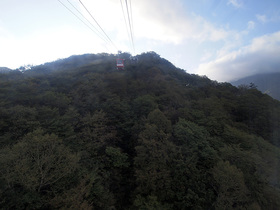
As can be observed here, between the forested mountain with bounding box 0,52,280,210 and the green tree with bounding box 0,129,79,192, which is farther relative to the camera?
the forested mountain with bounding box 0,52,280,210

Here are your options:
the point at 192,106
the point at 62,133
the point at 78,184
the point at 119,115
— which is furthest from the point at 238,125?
the point at 62,133

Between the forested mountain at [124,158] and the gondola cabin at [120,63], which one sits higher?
the gondola cabin at [120,63]

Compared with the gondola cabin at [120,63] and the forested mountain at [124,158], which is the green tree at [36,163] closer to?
the forested mountain at [124,158]

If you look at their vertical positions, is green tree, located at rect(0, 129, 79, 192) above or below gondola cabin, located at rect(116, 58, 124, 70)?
below

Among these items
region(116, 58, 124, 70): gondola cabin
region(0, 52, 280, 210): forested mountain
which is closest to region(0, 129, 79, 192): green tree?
region(0, 52, 280, 210): forested mountain

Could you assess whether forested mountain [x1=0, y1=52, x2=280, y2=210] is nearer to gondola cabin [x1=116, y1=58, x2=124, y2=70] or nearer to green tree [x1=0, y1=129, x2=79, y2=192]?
green tree [x1=0, y1=129, x2=79, y2=192]

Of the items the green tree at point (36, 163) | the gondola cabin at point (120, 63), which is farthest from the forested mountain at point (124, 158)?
the gondola cabin at point (120, 63)

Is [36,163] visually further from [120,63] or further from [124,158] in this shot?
[120,63]

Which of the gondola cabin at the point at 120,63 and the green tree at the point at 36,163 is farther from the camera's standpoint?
the gondola cabin at the point at 120,63

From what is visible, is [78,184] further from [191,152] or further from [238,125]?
[238,125]

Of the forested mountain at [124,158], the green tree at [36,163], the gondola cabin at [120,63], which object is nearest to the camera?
the green tree at [36,163]

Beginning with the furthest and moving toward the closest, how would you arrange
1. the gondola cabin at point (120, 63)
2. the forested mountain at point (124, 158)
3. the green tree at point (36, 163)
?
1. the gondola cabin at point (120, 63)
2. the forested mountain at point (124, 158)
3. the green tree at point (36, 163)

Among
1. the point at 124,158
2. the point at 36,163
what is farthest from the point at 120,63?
the point at 36,163
